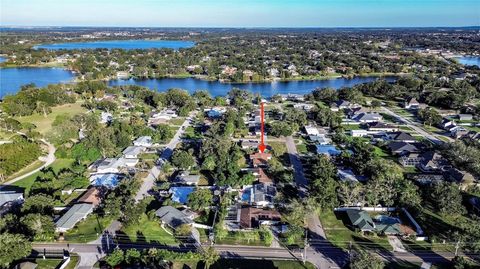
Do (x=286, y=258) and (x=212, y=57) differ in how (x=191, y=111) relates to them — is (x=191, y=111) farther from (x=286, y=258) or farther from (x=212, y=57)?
(x=212, y=57)

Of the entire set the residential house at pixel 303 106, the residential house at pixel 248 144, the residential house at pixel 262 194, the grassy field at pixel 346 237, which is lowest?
the grassy field at pixel 346 237

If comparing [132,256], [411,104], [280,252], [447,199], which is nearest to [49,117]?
[132,256]

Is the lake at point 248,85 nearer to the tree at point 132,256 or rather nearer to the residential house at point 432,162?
the residential house at point 432,162

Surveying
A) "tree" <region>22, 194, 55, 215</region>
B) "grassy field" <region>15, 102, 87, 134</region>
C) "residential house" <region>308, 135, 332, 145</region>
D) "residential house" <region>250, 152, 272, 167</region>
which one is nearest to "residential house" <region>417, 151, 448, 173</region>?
"residential house" <region>308, 135, 332, 145</region>

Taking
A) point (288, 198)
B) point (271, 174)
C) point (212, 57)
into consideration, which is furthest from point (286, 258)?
point (212, 57)

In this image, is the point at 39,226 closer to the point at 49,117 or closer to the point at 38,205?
the point at 38,205

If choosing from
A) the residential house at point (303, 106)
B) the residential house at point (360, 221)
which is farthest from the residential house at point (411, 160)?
the residential house at point (303, 106)

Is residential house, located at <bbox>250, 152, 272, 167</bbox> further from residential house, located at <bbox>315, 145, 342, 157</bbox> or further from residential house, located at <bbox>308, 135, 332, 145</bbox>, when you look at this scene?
residential house, located at <bbox>308, 135, 332, 145</bbox>
